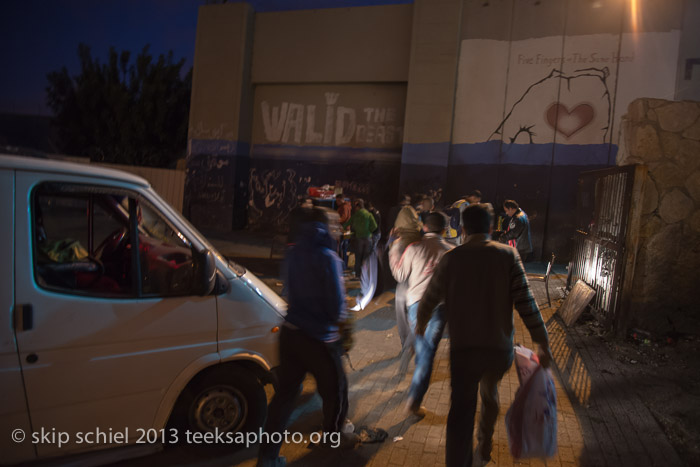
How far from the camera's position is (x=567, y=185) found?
13.7 m

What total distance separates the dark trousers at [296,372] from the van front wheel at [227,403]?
0.34 meters

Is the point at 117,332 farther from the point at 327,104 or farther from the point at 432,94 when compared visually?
the point at 327,104

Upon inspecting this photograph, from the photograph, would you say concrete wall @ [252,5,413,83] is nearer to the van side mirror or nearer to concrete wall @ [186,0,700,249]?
concrete wall @ [186,0,700,249]

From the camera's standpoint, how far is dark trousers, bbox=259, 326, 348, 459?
3.13 meters

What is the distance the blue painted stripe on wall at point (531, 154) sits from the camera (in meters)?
13.3

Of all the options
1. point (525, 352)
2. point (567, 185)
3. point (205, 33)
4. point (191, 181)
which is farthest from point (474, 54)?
point (525, 352)

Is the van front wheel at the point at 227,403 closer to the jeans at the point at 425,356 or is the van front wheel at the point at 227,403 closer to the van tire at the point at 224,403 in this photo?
the van tire at the point at 224,403

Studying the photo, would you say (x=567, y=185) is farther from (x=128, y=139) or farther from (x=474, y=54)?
(x=128, y=139)

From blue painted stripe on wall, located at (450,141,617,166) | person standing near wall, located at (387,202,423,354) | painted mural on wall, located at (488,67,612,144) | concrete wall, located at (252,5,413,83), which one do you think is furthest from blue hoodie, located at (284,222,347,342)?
concrete wall, located at (252,5,413,83)

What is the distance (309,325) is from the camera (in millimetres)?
3137

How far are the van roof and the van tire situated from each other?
138 cm

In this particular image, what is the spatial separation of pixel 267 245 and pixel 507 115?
797cm

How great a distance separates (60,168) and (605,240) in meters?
6.86

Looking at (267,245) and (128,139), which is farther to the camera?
(128,139)
